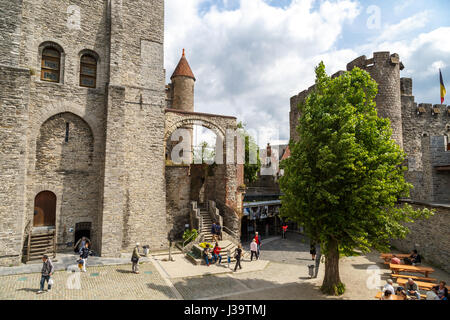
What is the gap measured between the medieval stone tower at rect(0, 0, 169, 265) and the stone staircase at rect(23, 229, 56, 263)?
1.20 ft

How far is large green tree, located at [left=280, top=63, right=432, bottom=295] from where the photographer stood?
8484 mm

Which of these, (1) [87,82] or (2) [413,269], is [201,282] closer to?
(2) [413,269]

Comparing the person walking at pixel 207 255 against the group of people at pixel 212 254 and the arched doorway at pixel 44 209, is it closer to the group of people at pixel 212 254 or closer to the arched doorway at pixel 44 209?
the group of people at pixel 212 254

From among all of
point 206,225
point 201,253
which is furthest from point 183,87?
point 201,253

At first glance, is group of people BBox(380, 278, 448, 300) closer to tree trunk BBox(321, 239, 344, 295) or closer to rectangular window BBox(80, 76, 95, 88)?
tree trunk BBox(321, 239, 344, 295)

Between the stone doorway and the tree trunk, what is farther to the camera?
the stone doorway

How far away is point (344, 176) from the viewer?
8922mm

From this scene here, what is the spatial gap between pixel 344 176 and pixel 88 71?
575 inches

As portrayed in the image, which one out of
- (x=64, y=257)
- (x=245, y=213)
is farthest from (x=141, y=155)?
(x=245, y=213)

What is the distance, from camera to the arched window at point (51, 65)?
13828 mm

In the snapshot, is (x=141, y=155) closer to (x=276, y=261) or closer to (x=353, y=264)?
(x=276, y=261)

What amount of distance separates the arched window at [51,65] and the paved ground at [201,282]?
32.5 feet

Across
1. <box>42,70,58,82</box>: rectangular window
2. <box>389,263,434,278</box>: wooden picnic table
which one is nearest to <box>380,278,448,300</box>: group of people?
<box>389,263,434,278</box>: wooden picnic table

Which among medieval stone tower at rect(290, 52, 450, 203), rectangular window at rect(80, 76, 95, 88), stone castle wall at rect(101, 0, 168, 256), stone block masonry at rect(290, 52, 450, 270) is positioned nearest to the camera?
stone block masonry at rect(290, 52, 450, 270)
